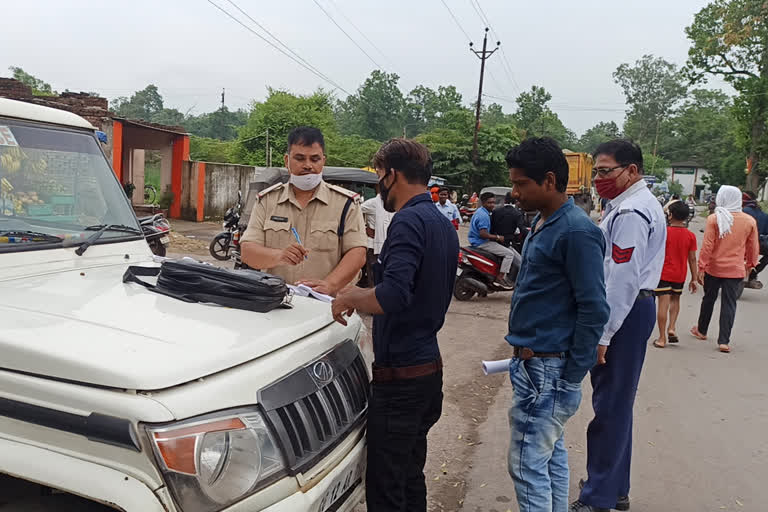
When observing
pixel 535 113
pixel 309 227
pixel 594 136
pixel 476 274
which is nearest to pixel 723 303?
pixel 476 274

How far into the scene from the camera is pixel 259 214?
11.1 feet

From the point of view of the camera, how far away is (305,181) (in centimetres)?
329

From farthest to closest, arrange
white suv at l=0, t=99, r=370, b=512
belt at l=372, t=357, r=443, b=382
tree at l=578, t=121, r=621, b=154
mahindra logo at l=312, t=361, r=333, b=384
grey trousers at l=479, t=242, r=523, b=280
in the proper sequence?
1. tree at l=578, t=121, r=621, b=154
2. grey trousers at l=479, t=242, r=523, b=280
3. belt at l=372, t=357, r=443, b=382
4. mahindra logo at l=312, t=361, r=333, b=384
5. white suv at l=0, t=99, r=370, b=512

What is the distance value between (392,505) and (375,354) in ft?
2.03

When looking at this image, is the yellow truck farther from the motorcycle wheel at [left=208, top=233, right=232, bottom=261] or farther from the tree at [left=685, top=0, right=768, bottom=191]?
the motorcycle wheel at [left=208, top=233, right=232, bottom=261]

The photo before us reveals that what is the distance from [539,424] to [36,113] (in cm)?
284

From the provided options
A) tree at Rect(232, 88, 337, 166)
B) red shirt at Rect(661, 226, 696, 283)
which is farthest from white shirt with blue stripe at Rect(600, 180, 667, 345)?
tree at Rect(232, 88, 337, 166)

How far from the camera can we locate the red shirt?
7.03 meters

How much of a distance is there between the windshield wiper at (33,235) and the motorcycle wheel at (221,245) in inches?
380

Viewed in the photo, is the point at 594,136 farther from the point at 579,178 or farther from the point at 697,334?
the point at 697,334

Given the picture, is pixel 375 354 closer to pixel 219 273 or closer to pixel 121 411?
pixel 219 273

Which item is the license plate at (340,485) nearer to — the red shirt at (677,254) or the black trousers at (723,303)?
the red shirt at (677,254)

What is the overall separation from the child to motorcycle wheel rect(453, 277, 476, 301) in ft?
10.2

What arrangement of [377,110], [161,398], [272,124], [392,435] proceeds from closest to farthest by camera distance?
1. [161,398]
2. [392,435]
3. [272,124]
4. [377,110]
